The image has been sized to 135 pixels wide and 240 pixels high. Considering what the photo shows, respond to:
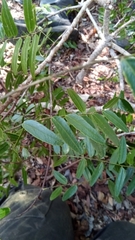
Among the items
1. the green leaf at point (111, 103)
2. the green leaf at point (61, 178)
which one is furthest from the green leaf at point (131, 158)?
the green leaf at point (61, 178)

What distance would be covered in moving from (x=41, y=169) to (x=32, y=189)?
0.32 meters

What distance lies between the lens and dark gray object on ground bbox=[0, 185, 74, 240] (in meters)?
1.23

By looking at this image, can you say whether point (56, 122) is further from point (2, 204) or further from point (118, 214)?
point (118, 214)

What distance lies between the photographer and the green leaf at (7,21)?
685mm

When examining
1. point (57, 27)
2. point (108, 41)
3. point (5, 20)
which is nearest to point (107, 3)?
point (108, 41)

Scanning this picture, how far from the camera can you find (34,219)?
1.30m

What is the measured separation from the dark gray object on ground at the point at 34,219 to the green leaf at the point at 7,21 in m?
0.74

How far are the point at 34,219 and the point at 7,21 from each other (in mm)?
918

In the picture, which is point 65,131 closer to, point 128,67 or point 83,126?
point 83,126

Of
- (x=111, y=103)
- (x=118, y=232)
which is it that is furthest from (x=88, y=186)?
(x=111, y=103)

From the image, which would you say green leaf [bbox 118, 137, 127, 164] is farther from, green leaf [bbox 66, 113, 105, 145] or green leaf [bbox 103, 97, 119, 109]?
green leaf [bbox 66, 113, 105, 145]

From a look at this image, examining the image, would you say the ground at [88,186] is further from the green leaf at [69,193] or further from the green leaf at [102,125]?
the green leaf at [102,125]

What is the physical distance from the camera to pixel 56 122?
60 cm

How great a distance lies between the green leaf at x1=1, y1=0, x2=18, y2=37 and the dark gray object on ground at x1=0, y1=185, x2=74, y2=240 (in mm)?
736
